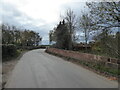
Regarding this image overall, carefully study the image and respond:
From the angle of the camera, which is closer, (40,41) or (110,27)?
(110,27)

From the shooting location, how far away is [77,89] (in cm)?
739

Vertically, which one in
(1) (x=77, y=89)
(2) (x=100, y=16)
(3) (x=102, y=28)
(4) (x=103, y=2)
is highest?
(4) (x=103, y=2)

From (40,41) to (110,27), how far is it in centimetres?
10486

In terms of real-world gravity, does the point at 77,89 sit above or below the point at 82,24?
below

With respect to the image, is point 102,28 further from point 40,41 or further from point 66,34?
point 40,41

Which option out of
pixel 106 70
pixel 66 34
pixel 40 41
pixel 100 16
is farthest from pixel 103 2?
pixel 40 41

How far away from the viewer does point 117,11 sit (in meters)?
12.8

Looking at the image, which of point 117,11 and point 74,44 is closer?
point 117,11

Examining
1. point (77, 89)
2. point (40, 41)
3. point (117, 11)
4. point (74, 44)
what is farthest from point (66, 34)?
point (40, 41)

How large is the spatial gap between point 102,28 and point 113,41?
4.39ft

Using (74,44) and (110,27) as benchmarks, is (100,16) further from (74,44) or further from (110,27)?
(74,44)

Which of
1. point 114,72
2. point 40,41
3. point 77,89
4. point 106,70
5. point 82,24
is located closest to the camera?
point 77,89

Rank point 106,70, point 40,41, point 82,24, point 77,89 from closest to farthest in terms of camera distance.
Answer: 1. point 77,89
2. point 106,70
3. point 82,24
4. point 40,41

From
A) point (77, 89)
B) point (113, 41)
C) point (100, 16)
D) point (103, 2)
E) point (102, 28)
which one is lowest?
point (77, 89)
